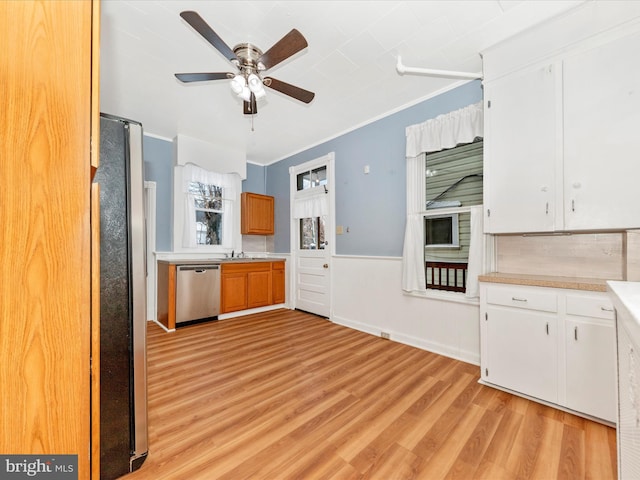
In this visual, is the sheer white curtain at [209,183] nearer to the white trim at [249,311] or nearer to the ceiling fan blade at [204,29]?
the white trim at [249,311]

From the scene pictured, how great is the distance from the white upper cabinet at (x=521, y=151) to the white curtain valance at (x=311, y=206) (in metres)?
2.38

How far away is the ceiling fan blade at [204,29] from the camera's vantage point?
161 centimetres

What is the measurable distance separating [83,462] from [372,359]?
2405 millimetres

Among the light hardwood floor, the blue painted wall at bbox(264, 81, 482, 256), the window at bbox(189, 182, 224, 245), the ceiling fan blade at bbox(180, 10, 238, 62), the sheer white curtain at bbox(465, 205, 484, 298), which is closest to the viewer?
the light hardwood floor

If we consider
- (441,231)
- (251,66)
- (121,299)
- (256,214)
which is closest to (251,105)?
(251,66)

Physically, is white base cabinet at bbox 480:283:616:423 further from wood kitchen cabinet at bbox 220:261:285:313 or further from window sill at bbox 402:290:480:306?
wood kitchen cabinet at bbox 220:261:285:313

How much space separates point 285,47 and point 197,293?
3293 millimetres

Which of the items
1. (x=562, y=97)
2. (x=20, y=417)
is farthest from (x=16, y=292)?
(x=562, y=97)

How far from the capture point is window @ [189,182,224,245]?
4.68m

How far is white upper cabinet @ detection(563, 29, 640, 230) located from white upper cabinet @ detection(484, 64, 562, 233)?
3.7 inches

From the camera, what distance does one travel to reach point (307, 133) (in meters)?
4.14

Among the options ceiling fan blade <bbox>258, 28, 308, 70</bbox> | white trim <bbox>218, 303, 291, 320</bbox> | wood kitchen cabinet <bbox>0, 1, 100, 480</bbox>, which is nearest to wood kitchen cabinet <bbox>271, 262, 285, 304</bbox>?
white trim <bbox>218, 303, 291, 320</bbox>

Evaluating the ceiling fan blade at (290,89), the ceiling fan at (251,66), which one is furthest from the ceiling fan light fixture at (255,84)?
the ceiling fan blade at (290,89)

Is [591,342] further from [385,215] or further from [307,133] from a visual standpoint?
[307,133]
